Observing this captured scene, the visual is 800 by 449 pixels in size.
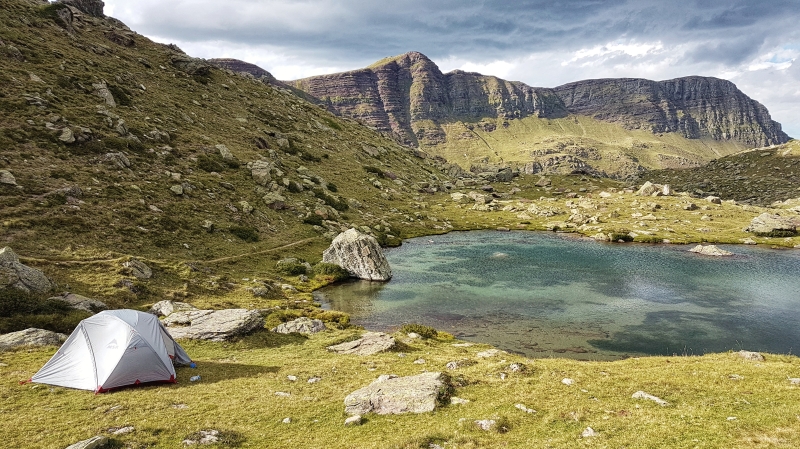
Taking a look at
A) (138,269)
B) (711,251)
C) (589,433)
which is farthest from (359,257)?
(711,251)

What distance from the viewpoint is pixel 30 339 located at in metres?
28.2

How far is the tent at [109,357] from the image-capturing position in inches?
895

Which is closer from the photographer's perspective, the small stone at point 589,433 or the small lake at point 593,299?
the small stone at point 589,433

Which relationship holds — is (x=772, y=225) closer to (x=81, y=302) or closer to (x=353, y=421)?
(x=353, y=421)

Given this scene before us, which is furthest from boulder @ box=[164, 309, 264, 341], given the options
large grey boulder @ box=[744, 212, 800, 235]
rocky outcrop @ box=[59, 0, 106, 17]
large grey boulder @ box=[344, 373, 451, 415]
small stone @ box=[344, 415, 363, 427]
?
rocky outcrop @ box=[59, 0, 106, 17]

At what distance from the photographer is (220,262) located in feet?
191

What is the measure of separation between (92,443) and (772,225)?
132393 mm

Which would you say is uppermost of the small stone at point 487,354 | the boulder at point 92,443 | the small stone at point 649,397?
the boulder at point 92,443

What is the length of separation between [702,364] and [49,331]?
159 ft

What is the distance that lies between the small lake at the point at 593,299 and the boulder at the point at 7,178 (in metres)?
43.1

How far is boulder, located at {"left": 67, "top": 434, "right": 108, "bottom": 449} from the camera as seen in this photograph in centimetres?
1499

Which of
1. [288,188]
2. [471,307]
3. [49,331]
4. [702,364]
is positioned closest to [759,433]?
[702,364]

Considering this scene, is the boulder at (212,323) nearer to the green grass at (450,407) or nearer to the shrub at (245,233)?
the green grass at (450,407)

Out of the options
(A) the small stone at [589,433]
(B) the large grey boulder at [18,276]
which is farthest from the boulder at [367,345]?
(B) the large grey boulder at [18,276]
